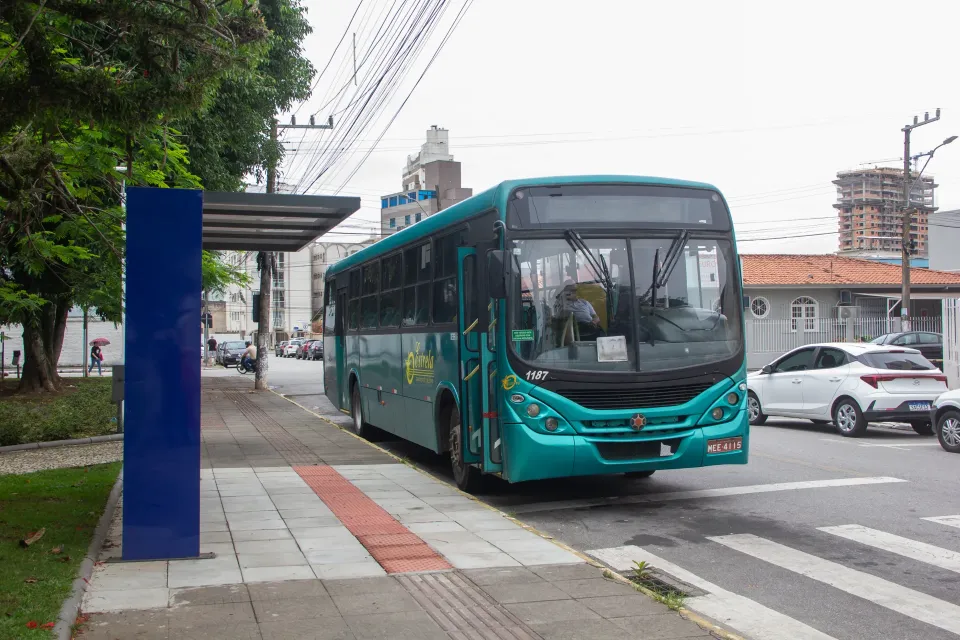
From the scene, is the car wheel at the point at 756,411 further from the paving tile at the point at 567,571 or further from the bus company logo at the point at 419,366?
the paving tile at the point at 567,571

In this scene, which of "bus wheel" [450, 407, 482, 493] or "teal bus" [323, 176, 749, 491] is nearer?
"teal bus" [323, 176, 749, 491]

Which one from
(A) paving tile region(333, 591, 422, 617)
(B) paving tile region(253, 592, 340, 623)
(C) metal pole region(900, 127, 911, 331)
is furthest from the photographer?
(C) metal pole region(900, 127, 911, 331)

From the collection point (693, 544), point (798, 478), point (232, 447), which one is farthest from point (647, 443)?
point (232, 447)

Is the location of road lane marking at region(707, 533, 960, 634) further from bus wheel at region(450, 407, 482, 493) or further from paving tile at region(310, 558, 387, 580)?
bus wheel at region(450, 407, 482, 493)

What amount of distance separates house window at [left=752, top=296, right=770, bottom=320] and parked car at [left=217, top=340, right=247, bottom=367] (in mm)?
31242

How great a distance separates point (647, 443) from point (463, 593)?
356 cm

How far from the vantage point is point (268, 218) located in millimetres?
10766

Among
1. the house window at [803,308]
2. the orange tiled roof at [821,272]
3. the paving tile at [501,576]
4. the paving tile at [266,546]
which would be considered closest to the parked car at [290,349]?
the orange tiled roof at [821,272]

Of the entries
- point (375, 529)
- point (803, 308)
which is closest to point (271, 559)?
point (375, 529)

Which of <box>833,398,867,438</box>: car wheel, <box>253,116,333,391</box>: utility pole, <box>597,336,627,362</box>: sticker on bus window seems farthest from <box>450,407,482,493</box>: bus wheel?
<box>253,116,333,391</box>: utility pole

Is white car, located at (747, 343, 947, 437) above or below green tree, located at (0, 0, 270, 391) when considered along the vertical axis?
below

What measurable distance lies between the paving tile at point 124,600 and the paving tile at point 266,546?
1189 mm

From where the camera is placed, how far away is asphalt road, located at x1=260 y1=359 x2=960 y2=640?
19.5ft

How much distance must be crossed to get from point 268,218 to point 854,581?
23.5 ft
